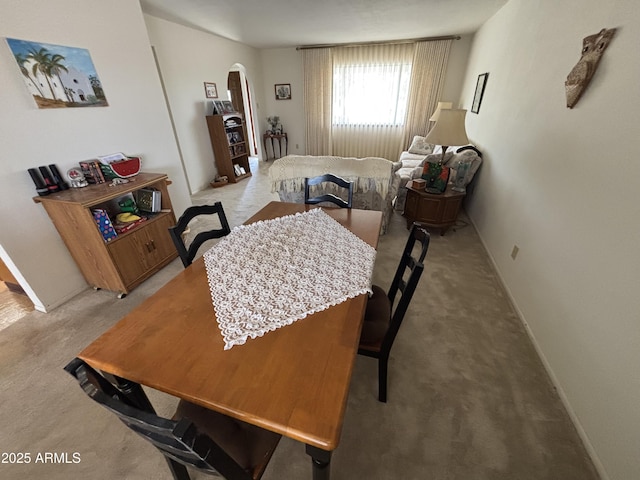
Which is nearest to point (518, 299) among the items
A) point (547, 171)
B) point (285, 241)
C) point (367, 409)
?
point (547, 171)

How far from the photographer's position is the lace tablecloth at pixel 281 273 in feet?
3.02

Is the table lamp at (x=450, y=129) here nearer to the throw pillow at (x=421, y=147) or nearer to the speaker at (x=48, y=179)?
the throw pillow at (x=421, y=147)

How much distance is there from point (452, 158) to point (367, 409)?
115 inches

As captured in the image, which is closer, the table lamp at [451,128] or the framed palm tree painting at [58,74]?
the framed palm tree painting at [58,74]

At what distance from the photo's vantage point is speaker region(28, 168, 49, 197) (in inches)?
70.1

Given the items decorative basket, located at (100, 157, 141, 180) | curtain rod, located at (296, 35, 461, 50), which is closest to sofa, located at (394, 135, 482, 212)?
curtain rod, located at (296, 35, 461, 50)

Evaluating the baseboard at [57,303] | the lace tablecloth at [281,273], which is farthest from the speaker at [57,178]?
the lace tablecloth at [281,273]

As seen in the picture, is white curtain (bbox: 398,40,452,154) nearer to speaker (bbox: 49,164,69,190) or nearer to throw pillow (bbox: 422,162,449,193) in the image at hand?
throw pillow (bbox: 422,162,449,193)

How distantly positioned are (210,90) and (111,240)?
3683 mm

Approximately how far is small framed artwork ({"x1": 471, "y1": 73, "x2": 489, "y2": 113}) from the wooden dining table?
13.1ft

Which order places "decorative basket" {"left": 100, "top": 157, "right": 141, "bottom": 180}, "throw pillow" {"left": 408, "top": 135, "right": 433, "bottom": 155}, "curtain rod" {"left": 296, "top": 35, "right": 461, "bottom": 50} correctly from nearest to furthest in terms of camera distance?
"decorative basket" {"left": 100, "top": 157, "right": 141, "bottom": 180}
"curtain rod" {"left": 296, "top": 35, "right": 461, "bottom": 50}
"throw pillow" {"left": 408, "top": 135, "right": 433, "bottom": 155}

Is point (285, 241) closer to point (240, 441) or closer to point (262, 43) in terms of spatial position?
point (240, 441)

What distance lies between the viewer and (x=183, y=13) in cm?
323

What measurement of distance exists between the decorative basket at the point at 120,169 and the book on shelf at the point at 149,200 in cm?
18
